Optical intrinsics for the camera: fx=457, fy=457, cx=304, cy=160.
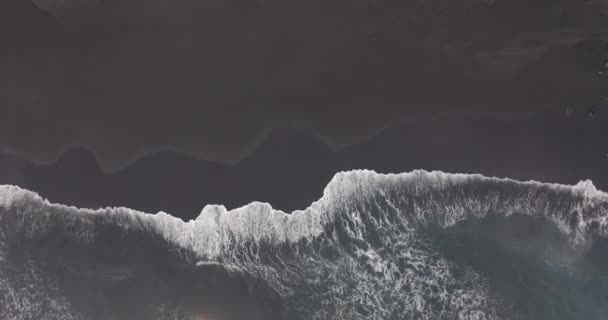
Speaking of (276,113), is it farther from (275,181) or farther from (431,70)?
(431,70)

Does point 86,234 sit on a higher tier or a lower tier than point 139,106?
lower

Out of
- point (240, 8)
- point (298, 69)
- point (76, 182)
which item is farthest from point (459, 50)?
point (76, 182)

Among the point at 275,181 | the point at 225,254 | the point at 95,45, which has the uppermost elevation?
the point at 95,45

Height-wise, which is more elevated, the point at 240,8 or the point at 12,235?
the point at 240,8

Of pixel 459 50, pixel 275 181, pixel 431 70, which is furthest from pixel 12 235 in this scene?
pixel 459 50

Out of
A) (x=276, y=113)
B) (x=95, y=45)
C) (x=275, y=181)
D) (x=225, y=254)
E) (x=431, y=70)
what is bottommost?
(x=225, y=254)

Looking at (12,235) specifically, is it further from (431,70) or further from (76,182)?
(431,70)
